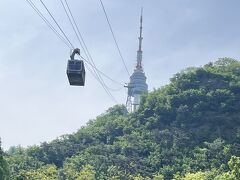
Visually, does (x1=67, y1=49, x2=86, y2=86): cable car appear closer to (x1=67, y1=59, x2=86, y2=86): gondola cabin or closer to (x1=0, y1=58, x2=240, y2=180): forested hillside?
(x1=67, y1=59, x2=86, y2=86): gondola cabin

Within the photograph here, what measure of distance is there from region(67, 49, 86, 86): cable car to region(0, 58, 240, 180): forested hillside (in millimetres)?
29571

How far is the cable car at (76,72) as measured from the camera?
20.6 meters

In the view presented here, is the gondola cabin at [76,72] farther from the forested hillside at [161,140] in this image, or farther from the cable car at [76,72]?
the forested hillside at [161,140]

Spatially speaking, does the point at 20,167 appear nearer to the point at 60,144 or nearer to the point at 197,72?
the point at 60,144

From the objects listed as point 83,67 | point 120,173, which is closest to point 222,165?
point 120,173

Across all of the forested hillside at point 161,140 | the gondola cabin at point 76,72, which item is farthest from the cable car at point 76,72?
the forested hillside at point 161,140

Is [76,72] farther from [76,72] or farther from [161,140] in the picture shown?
[161,140]

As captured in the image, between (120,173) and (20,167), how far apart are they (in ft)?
41.2

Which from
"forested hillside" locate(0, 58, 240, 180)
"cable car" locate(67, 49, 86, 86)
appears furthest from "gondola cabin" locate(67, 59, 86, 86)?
"forested hillside" locate(0, 58, 240, 180)

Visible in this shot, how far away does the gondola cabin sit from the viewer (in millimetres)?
20609

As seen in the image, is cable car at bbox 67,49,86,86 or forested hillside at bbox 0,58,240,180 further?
forested hillside at bbox 0,58,240,180

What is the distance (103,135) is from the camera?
9500cm

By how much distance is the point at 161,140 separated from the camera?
85.7 m

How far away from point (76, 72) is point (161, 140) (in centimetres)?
6593
